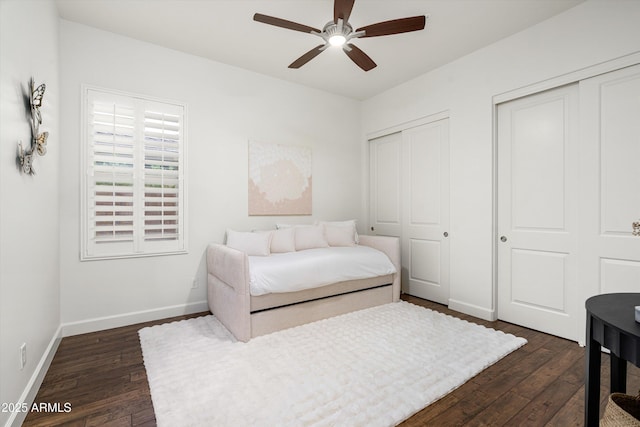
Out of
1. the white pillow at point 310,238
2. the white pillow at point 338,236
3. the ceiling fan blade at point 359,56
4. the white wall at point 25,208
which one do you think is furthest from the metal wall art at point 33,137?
the white pillow at point 338,236

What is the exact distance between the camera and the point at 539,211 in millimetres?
2842

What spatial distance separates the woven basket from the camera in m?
1.05

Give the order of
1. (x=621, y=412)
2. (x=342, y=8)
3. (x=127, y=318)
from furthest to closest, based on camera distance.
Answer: (x=127, y=318) < (x=342, y=8) < (x=621, y=412)

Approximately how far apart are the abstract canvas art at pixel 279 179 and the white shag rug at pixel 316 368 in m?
1.53

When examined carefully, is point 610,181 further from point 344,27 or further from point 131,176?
point 131,176

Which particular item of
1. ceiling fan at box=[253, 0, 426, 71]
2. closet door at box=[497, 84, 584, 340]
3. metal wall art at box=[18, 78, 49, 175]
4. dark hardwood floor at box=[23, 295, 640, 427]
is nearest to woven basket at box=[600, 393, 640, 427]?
dark hardwood floor at box=[23, 295, 640, 427]

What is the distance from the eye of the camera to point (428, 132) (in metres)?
3.81

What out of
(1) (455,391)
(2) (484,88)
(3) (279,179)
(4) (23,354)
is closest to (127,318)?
(4) (23,354)

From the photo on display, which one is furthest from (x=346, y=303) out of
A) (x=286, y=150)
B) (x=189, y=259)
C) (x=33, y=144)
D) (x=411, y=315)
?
(x=33, y=144)

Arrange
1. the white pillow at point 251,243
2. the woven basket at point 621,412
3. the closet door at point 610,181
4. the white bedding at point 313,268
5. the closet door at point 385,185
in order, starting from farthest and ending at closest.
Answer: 1. the closet door at point 385,185
2. the white pillow at point 251,243
3. the white bedding at point 313,268
4. the closet door at point 610,181
5. the woven basket at point 621,412

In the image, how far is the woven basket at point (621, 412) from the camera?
3.46ft

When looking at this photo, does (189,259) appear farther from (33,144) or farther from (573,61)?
(573,61)

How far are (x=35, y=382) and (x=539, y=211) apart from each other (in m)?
4.07

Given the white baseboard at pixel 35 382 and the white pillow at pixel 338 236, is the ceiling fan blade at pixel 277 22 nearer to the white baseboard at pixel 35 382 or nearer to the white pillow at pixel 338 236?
the white pillow at pixel 338 236
